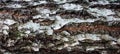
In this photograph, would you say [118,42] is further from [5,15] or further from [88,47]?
[5,15]

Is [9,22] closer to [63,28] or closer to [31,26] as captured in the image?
[31,26]

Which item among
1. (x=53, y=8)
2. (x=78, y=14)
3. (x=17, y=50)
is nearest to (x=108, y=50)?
(x=78, y=14)

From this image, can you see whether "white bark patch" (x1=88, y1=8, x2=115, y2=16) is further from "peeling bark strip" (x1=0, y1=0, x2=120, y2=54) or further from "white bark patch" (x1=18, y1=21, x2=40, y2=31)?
"white bark patch" (x1=18, y1=21, x2=40, y2=31)

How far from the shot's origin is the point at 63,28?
53.3 inches

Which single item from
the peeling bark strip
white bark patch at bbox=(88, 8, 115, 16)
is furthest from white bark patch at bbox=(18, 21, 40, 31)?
white bark patch at bbox=(88, 8, 115, 16)

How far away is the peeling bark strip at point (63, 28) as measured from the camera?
1344 mm

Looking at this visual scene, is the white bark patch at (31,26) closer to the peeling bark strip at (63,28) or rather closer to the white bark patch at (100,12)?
the peeling bark strip at (63,28)

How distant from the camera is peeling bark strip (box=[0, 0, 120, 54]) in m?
1.34

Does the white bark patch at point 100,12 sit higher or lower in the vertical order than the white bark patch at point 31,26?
higher

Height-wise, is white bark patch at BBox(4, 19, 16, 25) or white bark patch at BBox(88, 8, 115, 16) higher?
white bark patch at BBox(88, 8, 115, 16)

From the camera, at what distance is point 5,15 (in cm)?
140

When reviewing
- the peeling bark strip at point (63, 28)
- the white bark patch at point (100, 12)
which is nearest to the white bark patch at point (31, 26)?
the peeling bark strip at point (63, 28)

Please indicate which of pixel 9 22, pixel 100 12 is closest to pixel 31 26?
pixel 9 22

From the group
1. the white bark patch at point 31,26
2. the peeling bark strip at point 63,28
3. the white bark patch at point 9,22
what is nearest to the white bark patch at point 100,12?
the peeling bark strip at point 63,28
